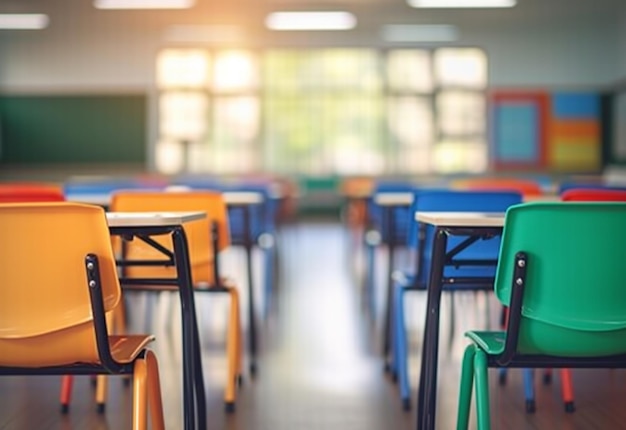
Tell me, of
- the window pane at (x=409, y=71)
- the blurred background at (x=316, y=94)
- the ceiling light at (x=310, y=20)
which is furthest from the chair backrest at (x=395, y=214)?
the window pane at (x=409, y=71)

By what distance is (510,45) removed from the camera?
44.2 ft

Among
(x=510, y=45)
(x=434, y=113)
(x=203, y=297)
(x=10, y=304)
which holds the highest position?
(x=510, y=45)

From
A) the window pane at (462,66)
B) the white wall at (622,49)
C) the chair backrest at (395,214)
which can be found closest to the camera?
the chair backrest at (395,214)

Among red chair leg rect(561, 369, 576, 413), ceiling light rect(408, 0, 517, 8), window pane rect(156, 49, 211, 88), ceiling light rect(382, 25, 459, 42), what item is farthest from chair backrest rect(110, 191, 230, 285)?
window pane rect(156, 49, 211, 88)

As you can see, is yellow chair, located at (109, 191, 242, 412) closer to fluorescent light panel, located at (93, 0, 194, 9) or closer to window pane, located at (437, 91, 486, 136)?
fluorescent light panel, located at (93, 0, 194, 9)

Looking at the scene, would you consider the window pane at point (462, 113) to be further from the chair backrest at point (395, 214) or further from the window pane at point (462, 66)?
the chair backrest at point (395, 214)

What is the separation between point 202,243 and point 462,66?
12.0 meters

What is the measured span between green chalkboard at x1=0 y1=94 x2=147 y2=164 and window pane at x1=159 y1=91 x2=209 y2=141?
72cm

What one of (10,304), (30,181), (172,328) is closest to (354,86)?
(30,181)

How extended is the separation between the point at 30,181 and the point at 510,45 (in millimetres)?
9285

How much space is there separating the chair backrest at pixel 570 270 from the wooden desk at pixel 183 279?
30.2 inches

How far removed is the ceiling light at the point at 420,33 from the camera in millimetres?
13376

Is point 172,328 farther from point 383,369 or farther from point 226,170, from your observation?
point 226,170

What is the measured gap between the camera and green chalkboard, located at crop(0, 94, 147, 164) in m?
13.0
